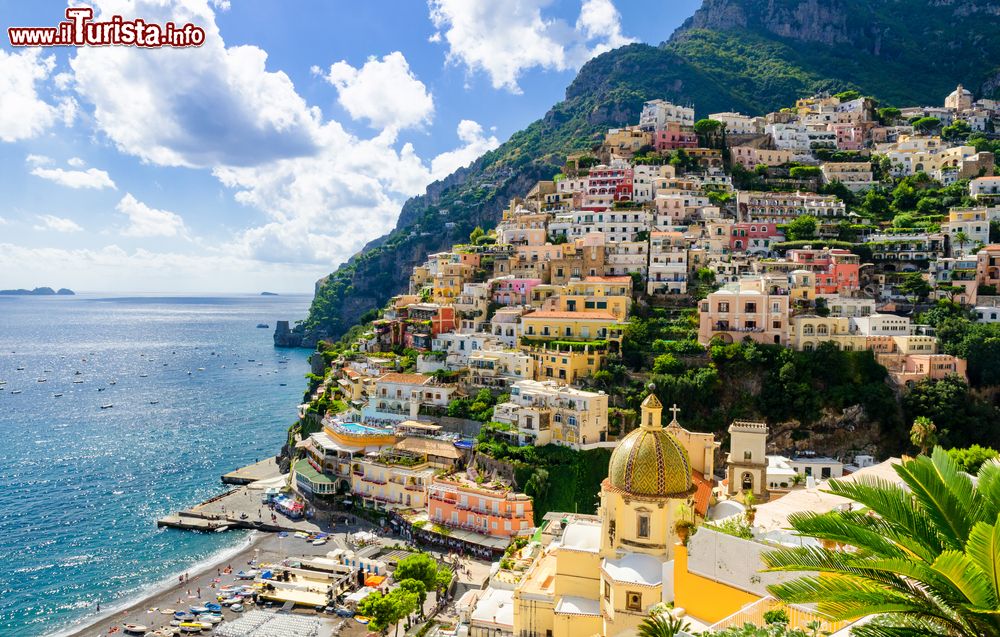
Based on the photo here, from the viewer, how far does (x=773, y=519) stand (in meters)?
25.8

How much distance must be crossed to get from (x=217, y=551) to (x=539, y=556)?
2848 cm

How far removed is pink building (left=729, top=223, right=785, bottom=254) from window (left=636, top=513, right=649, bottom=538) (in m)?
53.4

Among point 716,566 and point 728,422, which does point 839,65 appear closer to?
point 728,422

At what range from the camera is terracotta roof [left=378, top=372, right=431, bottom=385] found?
196 ft

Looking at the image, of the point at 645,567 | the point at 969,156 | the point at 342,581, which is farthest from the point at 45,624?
the point at 969,156

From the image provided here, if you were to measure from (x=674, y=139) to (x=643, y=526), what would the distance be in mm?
80446

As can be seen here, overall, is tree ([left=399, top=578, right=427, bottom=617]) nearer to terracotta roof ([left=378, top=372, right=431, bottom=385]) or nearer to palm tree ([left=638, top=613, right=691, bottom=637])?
terracotta roof ([left=378, top=372, right=431, bottom=385])

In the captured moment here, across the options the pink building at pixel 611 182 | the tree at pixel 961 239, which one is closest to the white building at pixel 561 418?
the pink building at pixel 611 182

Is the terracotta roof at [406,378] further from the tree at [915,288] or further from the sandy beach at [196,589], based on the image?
the tree at [915,288]

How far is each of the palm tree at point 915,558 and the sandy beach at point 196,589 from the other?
124ft

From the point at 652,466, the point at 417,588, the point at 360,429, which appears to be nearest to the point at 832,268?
the point at 360,429

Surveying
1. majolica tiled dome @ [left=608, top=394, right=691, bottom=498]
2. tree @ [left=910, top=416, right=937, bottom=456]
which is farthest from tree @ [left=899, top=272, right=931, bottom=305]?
majolica tiled dome @ [left=608, top=394, right=691, bottom=498]

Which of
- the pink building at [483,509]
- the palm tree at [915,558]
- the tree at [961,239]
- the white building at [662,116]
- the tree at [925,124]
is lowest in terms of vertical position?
the pink building at [483,509]

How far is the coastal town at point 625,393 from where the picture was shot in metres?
25.1
